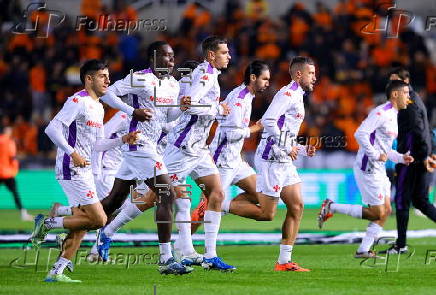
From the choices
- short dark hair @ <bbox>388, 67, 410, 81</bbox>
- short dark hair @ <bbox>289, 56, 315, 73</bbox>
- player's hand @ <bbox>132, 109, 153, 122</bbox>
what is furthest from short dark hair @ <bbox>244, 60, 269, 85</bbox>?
short dark hair @ <bbox>388, 67, 410, 81</bbox>

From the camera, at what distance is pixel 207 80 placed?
41.9 feet

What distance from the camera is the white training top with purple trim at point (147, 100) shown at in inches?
491

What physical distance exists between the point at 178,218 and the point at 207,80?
155 centimetres

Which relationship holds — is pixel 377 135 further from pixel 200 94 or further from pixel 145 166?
pixel 145 166

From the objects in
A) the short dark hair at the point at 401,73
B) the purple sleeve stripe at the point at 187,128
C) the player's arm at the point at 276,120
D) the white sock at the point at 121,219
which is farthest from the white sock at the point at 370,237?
the purple sleeve stripe at the point at 187,128

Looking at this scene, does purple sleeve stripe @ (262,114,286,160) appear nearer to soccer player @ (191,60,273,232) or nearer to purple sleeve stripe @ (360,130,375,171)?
soccer player @ (191,60,273,232)

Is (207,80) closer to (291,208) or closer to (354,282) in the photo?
(291,208)

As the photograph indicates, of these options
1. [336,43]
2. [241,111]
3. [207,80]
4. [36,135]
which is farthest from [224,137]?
[336,43]

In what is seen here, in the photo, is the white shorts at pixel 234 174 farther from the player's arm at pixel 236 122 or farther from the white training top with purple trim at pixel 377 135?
the white training top with purple trim at pixel 377 135

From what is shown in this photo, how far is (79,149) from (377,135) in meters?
4.42

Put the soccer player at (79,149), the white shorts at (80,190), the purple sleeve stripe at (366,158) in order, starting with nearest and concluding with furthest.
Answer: the soccer player at (79,149) → the white shorts at (80,190) → the purple sleeve stripe at (366,158)

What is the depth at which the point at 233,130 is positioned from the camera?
1382cm

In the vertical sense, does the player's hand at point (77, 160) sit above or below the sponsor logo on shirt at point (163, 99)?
below

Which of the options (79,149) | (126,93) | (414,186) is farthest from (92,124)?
(414,186)
